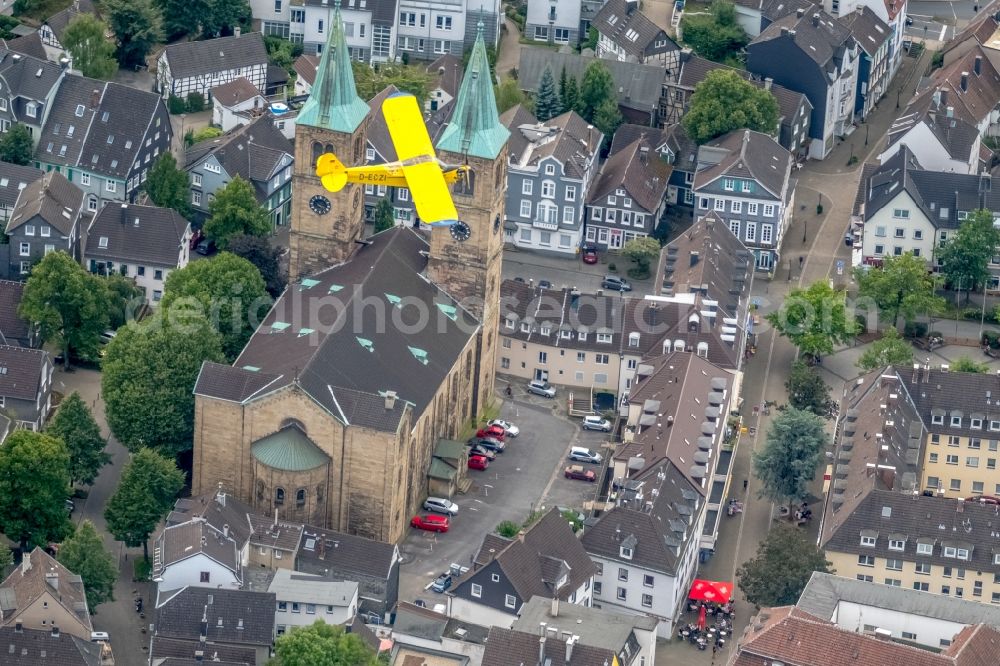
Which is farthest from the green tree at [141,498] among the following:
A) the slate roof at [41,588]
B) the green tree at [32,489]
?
the slate roof at [41,588]

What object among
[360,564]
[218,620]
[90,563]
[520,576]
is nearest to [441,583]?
[360,564]

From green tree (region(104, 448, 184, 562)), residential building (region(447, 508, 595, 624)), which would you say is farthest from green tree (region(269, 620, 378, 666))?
green tree (region(104, 448, 184, 562))

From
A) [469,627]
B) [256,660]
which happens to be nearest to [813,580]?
[469,627]

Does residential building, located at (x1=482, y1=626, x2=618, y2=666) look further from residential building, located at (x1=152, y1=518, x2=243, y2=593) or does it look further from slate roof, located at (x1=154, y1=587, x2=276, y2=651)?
residential building, located at (x1=152, y1=518, x2=243, y2=593)

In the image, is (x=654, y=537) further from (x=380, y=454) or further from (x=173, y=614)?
(x=173, y=614)

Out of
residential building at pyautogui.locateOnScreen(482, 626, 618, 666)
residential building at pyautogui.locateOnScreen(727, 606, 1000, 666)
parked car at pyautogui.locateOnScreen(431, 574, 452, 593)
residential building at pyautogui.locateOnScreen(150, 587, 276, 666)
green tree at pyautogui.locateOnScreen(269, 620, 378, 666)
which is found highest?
residential building at pyautogui.locateOnScreen(727, 606, 1000, 666)

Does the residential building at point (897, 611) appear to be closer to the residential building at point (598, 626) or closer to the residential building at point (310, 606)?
the residential building at point (598, 626)
